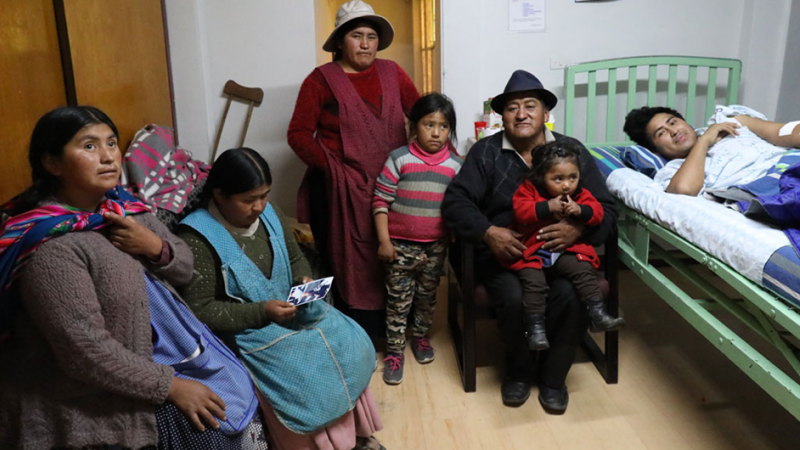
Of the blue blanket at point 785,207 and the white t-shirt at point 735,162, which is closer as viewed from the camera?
the blue blanket at point 785,207

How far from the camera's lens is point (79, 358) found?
1104 mm

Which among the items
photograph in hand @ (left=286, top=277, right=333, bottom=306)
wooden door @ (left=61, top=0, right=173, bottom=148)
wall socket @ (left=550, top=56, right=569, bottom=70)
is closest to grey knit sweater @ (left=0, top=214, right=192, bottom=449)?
photograph in hand @ (left=286, top=277, right=333, bottom=306)

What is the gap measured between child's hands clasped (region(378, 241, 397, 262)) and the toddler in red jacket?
1.46 ft

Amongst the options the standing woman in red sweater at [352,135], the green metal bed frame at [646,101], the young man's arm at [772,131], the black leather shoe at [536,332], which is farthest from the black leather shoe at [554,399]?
the young man's arm at [772,131]

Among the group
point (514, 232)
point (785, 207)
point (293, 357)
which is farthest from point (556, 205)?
point (293, 357)

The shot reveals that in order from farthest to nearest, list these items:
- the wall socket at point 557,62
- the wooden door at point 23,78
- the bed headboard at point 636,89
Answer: the wall socket at point 557,62
the bed headboard at point 636,89
the wooden door at point 23,78

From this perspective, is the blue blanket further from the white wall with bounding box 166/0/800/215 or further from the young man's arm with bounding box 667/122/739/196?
the white wall with bounding box 166/0/800/215

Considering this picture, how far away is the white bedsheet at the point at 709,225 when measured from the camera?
1486 millimetres

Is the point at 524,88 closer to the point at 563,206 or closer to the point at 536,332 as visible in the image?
the point at 563,206

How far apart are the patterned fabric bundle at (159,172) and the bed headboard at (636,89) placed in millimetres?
1870

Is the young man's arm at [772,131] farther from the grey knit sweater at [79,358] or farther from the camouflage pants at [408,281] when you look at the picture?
the grey knit sweater at [79,358]

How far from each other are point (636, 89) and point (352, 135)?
5.69ft

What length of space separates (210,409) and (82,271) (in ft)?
1.32

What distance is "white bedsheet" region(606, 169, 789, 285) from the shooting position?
1.49 metres
